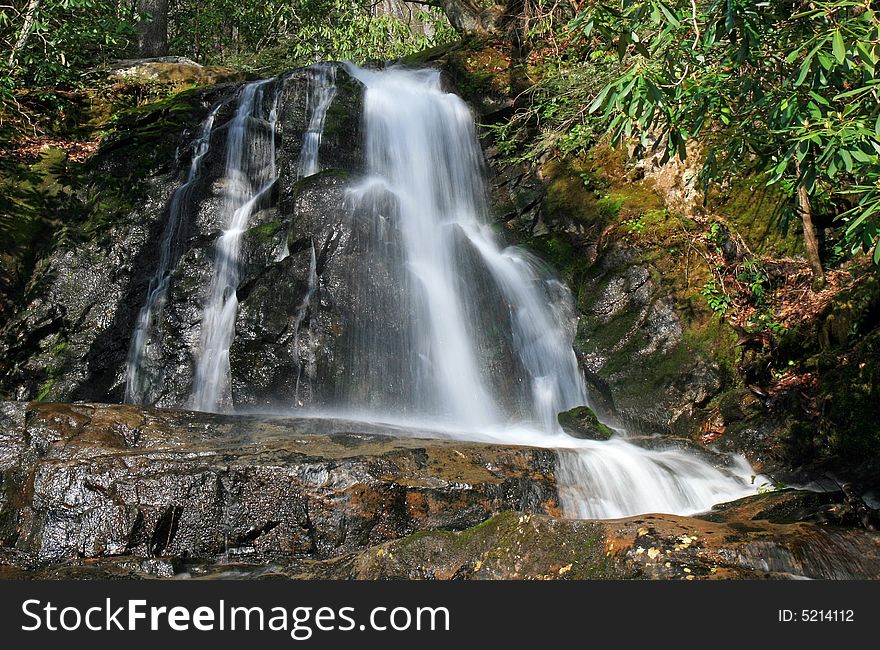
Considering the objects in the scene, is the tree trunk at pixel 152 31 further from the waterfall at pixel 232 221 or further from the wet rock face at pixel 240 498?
the wet rock face at pixel 240 498

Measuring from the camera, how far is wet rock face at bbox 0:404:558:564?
6.14 metres

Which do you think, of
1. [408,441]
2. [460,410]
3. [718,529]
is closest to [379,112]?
[460,410]

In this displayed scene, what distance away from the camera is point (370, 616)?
139 inches

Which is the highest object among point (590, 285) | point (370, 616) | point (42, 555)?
point (590, 285)

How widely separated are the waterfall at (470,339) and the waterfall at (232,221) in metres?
2.00

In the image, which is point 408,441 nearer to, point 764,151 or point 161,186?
point 764,151

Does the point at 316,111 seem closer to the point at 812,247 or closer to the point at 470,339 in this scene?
the point at 470,339

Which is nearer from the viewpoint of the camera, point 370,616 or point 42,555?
point 370,616

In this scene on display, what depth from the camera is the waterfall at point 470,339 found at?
787cm

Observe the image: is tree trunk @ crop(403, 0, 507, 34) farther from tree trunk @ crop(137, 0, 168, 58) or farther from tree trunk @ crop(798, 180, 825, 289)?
tree trunk @ crop(798, 180, 825, 289)

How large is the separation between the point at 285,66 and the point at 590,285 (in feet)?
42.0

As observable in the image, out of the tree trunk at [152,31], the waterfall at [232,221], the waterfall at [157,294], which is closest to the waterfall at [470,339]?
the waterfall at [232,221]

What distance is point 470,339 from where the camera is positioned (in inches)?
441

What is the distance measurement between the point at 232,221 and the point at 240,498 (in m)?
7.92
